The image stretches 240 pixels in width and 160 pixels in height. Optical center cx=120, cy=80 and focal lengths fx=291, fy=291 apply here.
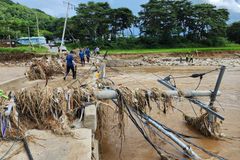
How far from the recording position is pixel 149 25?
56.6 m

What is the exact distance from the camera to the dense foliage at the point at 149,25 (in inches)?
2092

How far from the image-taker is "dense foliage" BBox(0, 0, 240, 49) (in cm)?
5312

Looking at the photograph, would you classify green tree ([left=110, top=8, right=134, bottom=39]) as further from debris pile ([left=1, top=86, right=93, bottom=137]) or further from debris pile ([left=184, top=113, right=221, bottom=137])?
debris pile ([left=1, top=86, right=93, bottom=137])

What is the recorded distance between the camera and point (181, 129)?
989 cm

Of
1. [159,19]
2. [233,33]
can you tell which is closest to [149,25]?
[159,19]

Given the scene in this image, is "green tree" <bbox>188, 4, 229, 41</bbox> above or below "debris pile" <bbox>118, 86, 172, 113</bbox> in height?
above

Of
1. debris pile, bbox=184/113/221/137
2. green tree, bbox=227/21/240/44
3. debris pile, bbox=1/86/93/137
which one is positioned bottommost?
debris pile, bbox=184/113/221/137

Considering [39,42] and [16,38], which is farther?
[16,38]

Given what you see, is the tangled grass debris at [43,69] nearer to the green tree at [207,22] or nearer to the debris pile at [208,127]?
the debris pile at [208,127]

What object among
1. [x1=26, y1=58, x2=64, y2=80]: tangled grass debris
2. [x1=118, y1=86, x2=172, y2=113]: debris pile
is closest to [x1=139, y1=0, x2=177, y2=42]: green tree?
[x1=26, y1=58, x2=64, y2=80]: tangled grass debris

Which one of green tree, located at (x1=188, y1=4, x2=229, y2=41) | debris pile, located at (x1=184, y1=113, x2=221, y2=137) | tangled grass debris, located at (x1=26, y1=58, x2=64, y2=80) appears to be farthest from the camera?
green tree, located at (x1=188, y1=4, x2=229, y2=41)

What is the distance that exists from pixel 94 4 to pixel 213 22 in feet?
75.0

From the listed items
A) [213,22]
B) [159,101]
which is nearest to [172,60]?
[213,22]

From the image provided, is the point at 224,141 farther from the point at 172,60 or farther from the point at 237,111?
the point at 172,60
